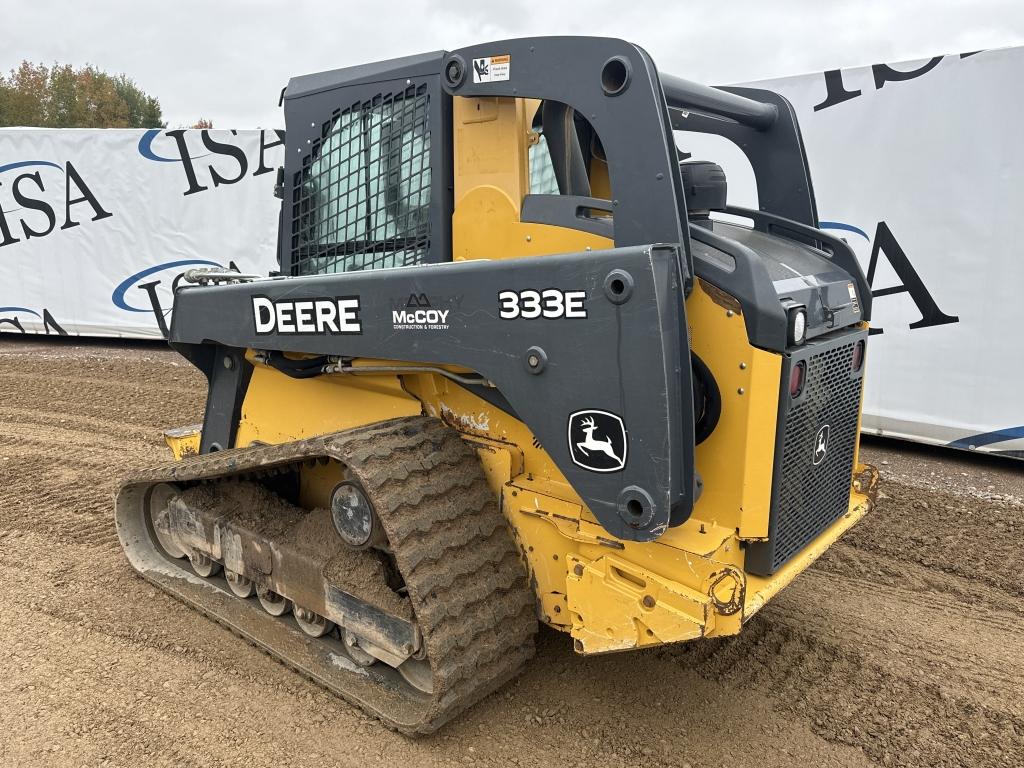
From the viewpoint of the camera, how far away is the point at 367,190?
120 inches

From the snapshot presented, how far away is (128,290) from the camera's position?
10.1 metres

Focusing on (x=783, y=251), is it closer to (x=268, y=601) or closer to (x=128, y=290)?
(x=268, y=601)

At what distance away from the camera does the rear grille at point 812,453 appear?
2486 mm

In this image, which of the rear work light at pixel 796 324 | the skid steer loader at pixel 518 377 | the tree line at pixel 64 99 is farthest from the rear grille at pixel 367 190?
the tree line at pixel 64 99

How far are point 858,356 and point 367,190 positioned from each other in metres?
1.95

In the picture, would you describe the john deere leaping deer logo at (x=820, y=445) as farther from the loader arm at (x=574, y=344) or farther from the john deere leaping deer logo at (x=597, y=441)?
the john deere leaping deer logo at (x=597, y=441)

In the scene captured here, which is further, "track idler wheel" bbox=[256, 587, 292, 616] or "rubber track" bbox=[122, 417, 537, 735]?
"track idler wheel" bbox=[256, 587, 292, 616]

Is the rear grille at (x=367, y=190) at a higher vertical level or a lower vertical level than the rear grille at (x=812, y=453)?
higher

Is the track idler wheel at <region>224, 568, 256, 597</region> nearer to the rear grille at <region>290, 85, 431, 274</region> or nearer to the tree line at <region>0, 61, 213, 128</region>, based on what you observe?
the rear grille at <region>290, 85, 431, 274</region>

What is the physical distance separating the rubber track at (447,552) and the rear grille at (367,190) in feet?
2.34

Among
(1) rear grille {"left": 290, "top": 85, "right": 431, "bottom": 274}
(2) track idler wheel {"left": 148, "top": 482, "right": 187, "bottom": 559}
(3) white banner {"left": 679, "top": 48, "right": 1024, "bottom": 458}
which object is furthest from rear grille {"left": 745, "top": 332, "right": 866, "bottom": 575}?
(3) white banner {"left": 679, "top": 48, "right": 1024, "bottom": 458}

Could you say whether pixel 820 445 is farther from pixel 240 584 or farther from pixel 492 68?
pixel 240 584

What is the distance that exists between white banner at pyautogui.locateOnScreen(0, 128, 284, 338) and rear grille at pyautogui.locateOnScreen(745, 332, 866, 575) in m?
8.01

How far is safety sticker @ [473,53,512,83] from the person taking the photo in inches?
98.0
